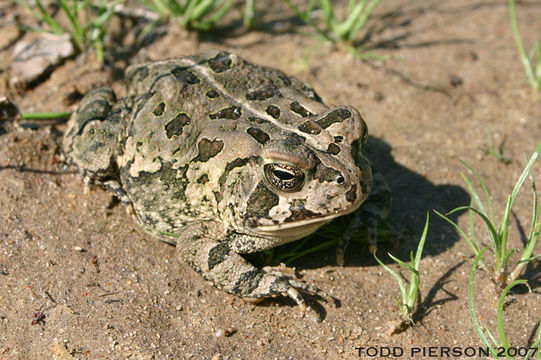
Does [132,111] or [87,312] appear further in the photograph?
[132,111]

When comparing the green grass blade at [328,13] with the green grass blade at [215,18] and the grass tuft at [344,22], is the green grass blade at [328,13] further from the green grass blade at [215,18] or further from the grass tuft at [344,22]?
the green grass blade at [215,18]

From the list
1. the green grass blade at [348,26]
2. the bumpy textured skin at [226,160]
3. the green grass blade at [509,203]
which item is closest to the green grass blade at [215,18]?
the green grass blade at [348,26]

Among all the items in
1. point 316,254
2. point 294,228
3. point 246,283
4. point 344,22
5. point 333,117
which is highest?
point 333,117

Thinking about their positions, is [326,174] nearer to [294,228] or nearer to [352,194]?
[352,194]

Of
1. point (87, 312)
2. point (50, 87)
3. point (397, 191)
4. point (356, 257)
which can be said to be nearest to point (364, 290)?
point (356, 257)

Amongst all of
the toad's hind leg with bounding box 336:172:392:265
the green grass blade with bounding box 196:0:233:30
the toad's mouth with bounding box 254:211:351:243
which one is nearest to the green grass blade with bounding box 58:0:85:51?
the green grass blade with bounding box 196:0:233:30

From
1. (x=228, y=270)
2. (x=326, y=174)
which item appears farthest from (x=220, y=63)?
(x=228, y=270)

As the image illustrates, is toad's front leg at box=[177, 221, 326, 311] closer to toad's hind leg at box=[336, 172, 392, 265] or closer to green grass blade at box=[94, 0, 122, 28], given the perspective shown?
toad's hind leg at box=[336, 172, 392, 265]

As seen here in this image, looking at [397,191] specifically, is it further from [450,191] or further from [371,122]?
[371,122]
